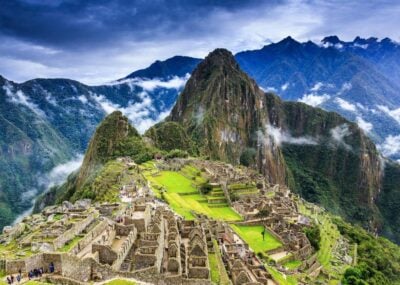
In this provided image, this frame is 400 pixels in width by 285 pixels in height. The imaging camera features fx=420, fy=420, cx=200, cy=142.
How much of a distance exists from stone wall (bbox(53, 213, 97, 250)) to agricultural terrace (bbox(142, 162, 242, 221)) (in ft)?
63.0

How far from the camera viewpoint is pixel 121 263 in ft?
88.8

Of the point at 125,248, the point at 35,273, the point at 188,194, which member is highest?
the point at 35,273

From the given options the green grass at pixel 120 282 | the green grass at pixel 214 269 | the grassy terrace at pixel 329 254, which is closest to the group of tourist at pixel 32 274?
the green grass at pixel 120 282

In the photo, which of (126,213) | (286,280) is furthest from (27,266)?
(286,280)

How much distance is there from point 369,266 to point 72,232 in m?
49.4

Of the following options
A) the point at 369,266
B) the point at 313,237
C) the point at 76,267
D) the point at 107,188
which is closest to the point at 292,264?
the point at 313,237

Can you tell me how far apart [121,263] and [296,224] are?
1577 inches

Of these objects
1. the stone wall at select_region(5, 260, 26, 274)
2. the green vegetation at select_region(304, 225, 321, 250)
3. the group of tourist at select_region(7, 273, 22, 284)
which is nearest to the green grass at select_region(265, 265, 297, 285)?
the green vegetation at select_region(304, 225, 321, 250)

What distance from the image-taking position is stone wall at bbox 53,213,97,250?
90.3ft

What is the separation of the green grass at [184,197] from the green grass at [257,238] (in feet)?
11.6

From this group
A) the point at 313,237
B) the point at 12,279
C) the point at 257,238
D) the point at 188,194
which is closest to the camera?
the point at 12,279

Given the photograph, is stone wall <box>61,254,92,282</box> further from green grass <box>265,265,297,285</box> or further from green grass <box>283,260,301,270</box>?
green grass <box>283,260,301,270</box>

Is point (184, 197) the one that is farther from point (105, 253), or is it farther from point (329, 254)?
point (105, 253)

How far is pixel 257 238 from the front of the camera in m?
55.0
